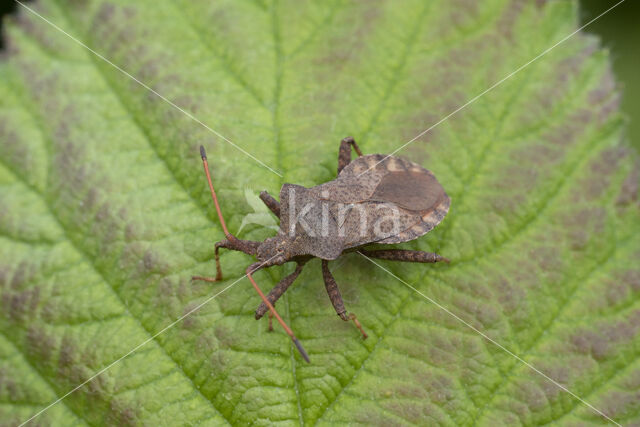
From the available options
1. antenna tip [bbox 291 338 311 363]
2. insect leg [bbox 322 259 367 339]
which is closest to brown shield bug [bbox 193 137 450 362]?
insect leg [bbox 322 259 367 339]

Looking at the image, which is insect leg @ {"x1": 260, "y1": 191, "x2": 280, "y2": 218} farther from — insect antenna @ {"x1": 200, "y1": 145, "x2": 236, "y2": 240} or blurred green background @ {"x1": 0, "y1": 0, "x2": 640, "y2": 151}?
blurred green background @ {"x1": 0, "y1": 0, "x2": 640, "y2": 151}

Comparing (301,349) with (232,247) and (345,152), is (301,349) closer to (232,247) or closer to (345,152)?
(232,247)

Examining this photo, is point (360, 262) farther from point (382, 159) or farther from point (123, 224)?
point (123, 224)

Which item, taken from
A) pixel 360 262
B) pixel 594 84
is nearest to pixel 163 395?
pixel 360 262

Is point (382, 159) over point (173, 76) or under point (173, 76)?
under

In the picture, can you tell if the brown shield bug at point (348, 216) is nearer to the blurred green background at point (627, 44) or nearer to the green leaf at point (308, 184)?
the green leaf at point (308, 184)

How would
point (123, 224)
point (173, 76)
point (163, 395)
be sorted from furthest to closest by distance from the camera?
point (173, 76), point (123, 224), point (163, 395)
